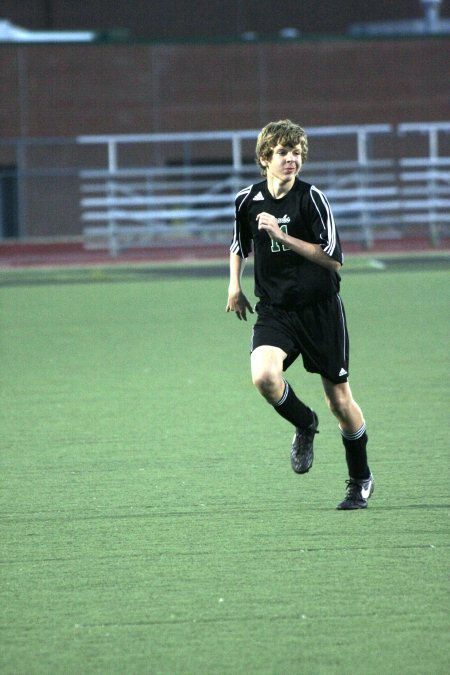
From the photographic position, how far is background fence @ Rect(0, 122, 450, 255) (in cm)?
2767

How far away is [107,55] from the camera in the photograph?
31.7m

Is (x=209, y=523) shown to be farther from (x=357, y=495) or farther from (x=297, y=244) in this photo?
(x=297, y=244)

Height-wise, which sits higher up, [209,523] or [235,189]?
[235,189]

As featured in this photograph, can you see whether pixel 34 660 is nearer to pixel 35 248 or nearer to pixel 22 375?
pixel 22 375

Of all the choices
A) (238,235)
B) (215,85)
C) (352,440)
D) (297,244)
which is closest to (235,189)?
(215,85)

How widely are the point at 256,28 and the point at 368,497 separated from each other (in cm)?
3390

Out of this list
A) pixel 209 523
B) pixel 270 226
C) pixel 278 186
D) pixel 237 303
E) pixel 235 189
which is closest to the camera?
pixel 270 226

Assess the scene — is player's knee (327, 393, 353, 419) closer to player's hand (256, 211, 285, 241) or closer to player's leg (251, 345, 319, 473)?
player's leg (251, 345, 319, 473)

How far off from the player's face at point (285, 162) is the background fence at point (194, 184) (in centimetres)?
2086

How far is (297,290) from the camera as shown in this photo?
20.5ft

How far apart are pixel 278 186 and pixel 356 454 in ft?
4.26

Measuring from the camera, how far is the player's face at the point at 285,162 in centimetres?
612

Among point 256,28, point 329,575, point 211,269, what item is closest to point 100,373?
point 329,575

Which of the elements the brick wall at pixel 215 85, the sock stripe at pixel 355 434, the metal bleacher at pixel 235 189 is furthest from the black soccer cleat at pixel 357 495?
the brick wall at pixel 215 85
